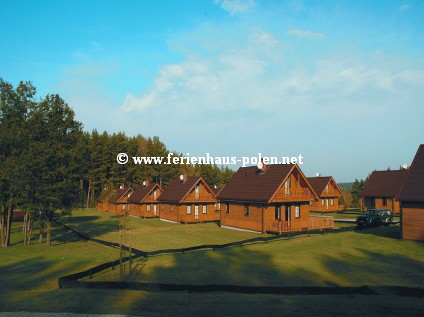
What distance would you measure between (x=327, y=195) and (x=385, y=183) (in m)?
9.63

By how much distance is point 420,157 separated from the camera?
31.0m

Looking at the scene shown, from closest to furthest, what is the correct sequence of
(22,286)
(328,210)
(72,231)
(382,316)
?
1. (382,316)
2. (22,286)
3. (72,231)
4. (328,210)

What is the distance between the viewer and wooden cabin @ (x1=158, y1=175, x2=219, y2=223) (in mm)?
52056

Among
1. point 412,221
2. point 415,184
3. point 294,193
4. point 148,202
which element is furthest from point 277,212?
point 148,202

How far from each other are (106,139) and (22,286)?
8179 cm

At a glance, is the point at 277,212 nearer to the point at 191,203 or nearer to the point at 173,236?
the point at 173,236

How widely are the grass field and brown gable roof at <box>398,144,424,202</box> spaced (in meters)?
3.46

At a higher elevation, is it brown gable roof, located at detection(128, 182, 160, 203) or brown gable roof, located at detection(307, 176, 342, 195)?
brown gable roof, located at detection(307, 176, 342, 195)

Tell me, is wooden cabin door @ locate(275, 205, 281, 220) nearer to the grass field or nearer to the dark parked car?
the grass field

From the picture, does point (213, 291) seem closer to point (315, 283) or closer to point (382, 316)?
point (315, 283)

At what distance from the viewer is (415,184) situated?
95.1ft

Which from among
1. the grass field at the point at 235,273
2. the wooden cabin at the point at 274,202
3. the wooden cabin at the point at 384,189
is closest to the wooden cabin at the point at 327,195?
the wooden cabin at the point at 384,189

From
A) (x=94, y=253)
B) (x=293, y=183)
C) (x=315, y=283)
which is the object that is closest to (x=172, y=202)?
(x=293, y=183)

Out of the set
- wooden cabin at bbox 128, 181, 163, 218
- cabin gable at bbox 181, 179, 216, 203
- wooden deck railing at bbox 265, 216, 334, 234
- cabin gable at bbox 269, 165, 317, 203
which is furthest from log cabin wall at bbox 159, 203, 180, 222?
wooden deck railing at bbox 265, 216, 334, 234
